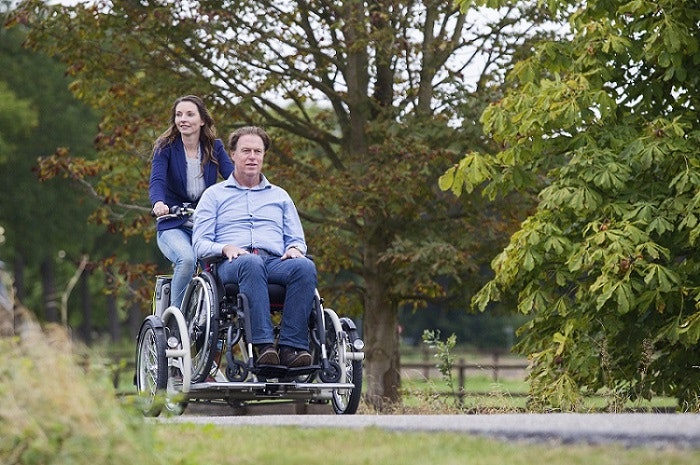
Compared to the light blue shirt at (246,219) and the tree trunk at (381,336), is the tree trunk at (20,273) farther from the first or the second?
the light blue shirt at (246,219)

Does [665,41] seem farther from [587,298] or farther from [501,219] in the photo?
[501,219]

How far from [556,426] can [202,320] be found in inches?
120

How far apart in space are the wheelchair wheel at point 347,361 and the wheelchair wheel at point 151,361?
102 centimetres

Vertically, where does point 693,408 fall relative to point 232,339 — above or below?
below

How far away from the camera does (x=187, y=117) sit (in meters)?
8.84

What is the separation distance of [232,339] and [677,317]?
4.05 meters

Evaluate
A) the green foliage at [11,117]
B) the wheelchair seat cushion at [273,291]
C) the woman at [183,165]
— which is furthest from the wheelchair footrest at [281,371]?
the green foliage at [11,117]

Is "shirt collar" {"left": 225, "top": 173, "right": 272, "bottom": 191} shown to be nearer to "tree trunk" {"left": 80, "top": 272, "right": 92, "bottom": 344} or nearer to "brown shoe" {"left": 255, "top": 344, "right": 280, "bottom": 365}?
"brown shoe" {"left": 255, "top": 344, "right": 280, "bottom": 365}

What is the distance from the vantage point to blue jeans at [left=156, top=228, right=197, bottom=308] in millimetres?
8531

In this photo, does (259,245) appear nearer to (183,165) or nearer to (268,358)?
(268,358)

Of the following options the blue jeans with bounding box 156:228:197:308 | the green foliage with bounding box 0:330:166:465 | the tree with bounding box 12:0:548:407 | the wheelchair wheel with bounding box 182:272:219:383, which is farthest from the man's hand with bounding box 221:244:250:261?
the tree with bounding box 12:0:548:407

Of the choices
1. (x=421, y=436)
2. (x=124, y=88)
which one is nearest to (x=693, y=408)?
(x=421, y=436)

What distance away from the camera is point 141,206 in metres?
16.8

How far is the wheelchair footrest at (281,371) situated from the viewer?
7832mm
